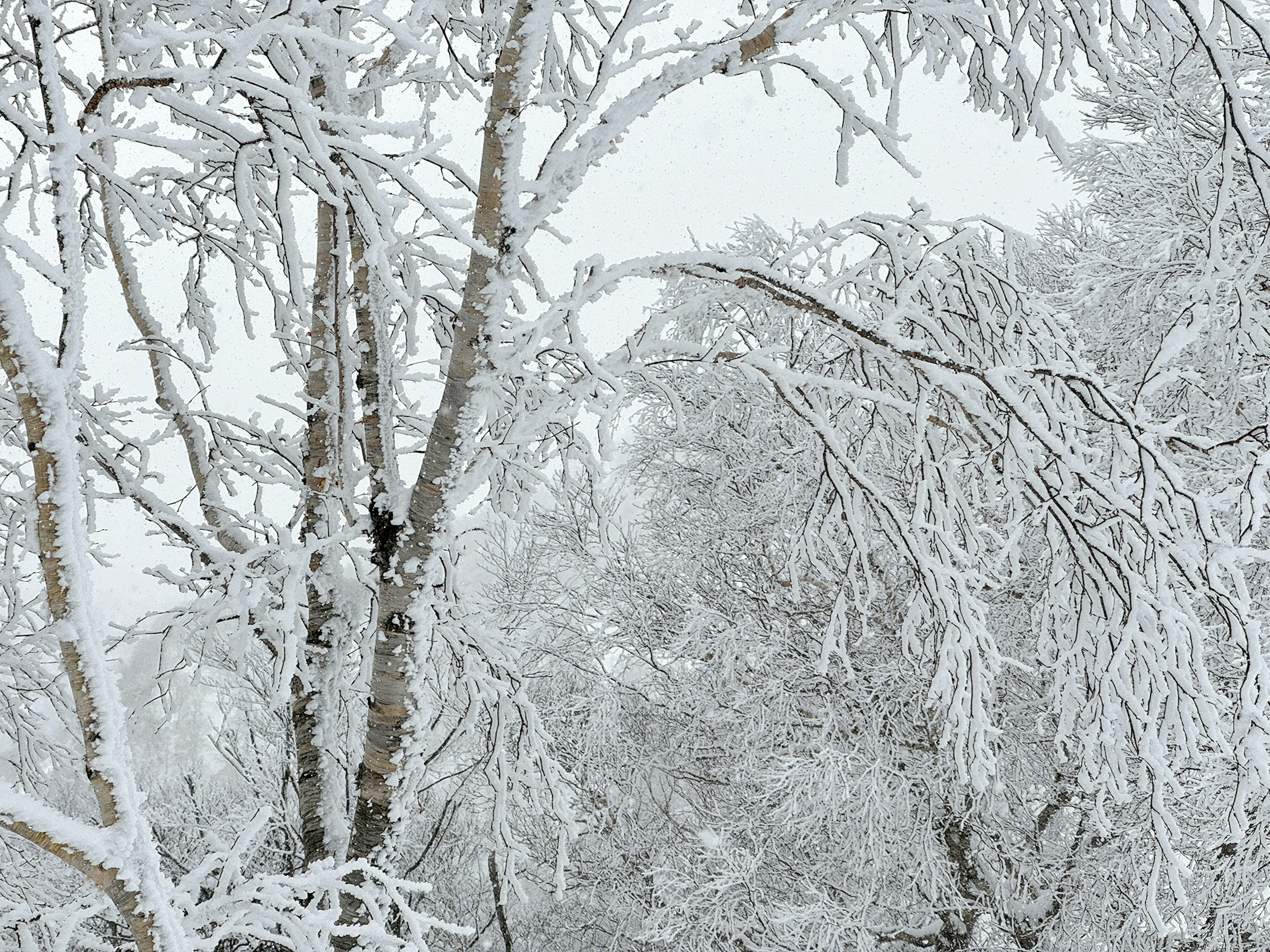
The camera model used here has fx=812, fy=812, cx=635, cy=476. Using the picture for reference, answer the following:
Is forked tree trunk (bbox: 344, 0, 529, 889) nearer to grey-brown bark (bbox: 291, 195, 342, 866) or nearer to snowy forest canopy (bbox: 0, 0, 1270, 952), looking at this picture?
snowy forest canopy (bbox: 0, 0, 1270, 952)

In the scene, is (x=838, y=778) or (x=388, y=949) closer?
(x=388, y=949)

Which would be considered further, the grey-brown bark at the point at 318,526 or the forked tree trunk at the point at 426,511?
the grey-brown bark at the point at 318,526

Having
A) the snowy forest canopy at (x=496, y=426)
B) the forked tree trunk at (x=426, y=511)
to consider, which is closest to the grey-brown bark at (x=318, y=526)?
the snowy forest canopy at (x=496, y=426)

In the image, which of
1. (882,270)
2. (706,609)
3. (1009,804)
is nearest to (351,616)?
(882,270)

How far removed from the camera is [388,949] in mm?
1604

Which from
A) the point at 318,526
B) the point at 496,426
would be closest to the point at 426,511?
the point at 496,426

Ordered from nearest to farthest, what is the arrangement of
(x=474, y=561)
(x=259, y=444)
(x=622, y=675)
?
(x=259, y=444) → (x=622, y=675) → (x=474, y=561)

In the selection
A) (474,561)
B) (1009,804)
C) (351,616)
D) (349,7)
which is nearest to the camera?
(349,7)

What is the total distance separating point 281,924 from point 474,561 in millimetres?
8428

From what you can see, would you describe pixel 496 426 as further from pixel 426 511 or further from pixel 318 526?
pixel 318 526

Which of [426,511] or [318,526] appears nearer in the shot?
[426,511]

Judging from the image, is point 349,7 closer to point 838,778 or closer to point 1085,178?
point 838,778

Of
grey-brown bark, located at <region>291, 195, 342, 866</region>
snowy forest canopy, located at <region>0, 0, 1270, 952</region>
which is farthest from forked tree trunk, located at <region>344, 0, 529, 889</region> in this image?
grey-brown bark, located at <region>291, 195, 342, 866</region>

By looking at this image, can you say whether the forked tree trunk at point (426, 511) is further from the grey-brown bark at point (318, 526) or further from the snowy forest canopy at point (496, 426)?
the grey-brown bark at point (318, 526)
